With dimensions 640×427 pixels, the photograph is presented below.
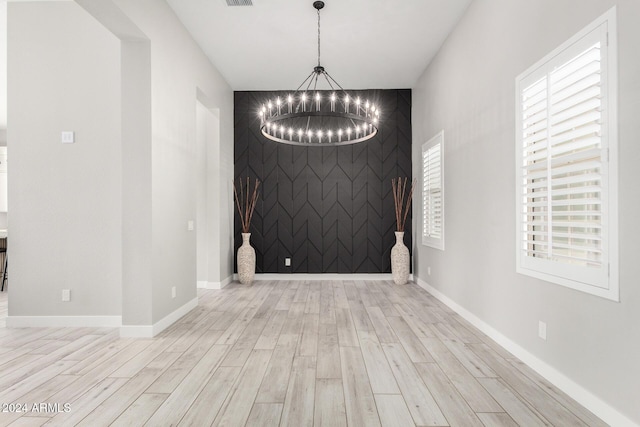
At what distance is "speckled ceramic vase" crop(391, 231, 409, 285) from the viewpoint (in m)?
6.44

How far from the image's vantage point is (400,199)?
6.91 metres

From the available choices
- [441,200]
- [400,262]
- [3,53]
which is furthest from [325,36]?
[3,53]

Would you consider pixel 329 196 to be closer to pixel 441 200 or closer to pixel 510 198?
pixel 441 200

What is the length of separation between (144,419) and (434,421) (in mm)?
1557

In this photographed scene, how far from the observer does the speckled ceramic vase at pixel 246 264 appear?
6.51 meters

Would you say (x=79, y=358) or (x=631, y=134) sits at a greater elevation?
(x=631, y=134)

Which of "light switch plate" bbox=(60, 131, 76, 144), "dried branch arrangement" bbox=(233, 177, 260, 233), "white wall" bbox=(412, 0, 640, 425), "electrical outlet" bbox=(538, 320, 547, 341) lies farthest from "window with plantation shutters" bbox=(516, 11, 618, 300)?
"dried branch arrangement" bbox=(233, 177, 260, 233)

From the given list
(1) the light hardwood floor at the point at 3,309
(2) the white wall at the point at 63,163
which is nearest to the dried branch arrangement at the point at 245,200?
(2) the white wall at the point at 63,163

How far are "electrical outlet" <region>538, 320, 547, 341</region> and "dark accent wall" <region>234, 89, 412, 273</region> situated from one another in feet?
13.7

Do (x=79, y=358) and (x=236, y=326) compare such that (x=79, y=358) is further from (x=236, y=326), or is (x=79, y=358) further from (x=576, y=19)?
(x=576, y=19)

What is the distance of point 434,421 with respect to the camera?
2092mm

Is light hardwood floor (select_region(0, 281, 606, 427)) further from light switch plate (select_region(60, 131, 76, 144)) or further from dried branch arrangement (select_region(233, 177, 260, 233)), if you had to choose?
dried branch arrangement (select_region(233, 177, 260, 233))

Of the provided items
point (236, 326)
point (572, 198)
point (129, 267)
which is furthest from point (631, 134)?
point (129, 267)

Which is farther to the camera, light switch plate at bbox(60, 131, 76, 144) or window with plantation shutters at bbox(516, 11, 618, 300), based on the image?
light switch plate at bbox(60, 131, 76, 144)
